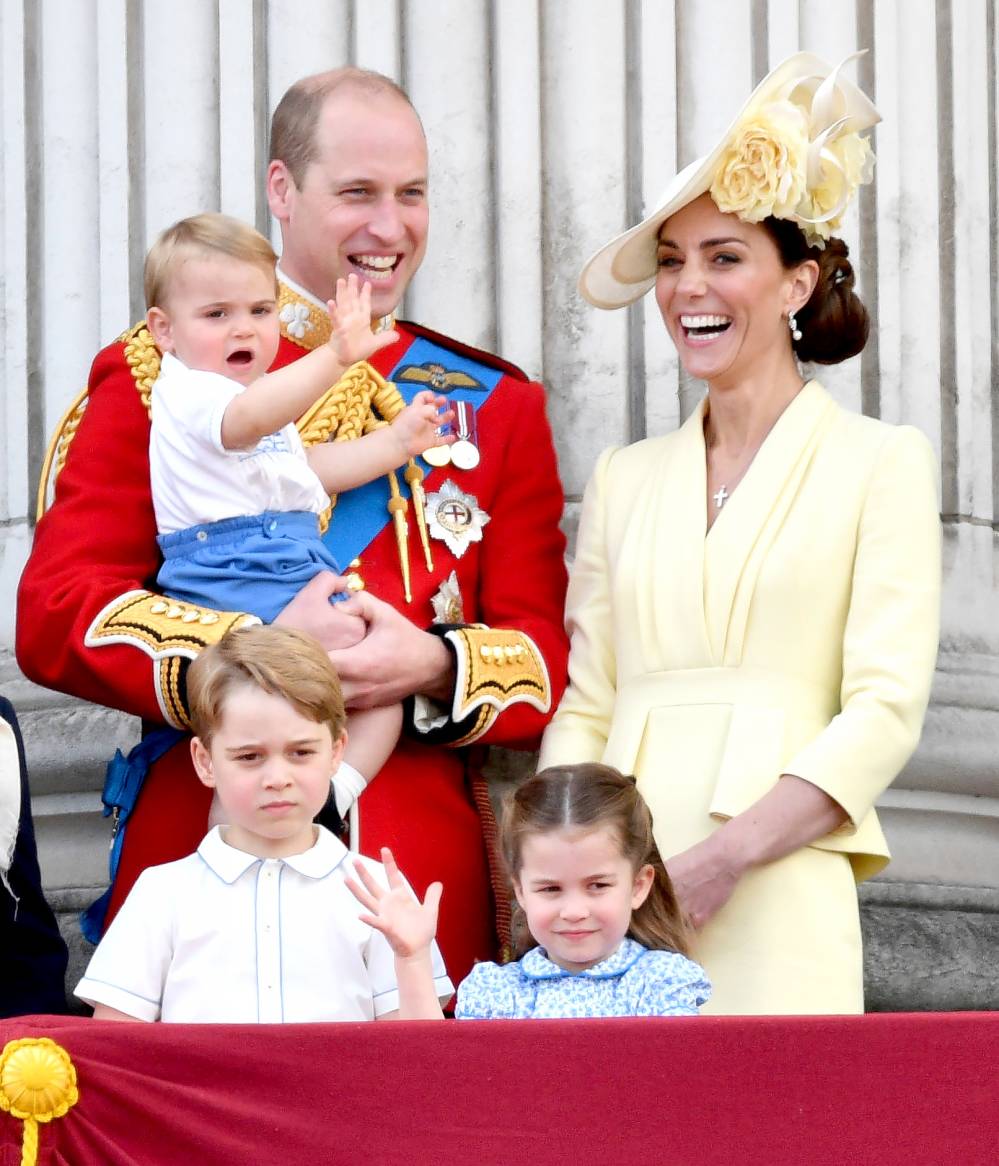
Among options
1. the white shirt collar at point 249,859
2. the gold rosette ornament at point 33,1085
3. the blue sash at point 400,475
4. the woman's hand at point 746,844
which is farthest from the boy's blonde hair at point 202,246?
the gold rosette ornament at point 33,1085

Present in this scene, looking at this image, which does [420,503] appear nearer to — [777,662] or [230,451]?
[230,451]

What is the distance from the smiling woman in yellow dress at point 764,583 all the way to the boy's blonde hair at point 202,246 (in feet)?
2.11

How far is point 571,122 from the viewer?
4.77 m

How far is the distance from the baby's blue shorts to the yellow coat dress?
486 mm

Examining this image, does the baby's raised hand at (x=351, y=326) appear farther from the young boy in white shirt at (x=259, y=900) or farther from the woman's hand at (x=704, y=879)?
the woman's hand at (x=704, y=879)

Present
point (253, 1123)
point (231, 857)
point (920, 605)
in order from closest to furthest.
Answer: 1. point (253, 1123)
2. point (231, 857)
3. point (920, 605)

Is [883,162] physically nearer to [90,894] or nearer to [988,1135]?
[90,894]

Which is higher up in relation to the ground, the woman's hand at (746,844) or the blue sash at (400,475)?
the blue sash at (400,475)

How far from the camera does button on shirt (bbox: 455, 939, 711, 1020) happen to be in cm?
327

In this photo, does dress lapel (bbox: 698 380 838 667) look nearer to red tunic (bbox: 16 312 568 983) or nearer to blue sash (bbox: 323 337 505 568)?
red tunic (bbox: 16 312 568 983)

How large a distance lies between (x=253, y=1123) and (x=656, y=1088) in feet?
1.33

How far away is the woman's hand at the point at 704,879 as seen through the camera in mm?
3699

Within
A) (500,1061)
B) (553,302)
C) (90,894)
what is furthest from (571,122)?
(500,1061)

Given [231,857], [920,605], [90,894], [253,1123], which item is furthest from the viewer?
[90,894]
